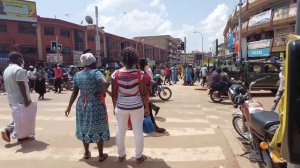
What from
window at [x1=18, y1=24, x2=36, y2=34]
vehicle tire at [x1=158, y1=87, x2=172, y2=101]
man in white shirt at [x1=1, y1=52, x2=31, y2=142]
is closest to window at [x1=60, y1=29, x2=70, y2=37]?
window at [x1=18, y1=24, x2=36, y2=34]

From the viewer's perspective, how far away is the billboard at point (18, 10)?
1575 inches

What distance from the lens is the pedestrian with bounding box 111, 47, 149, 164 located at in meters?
4.92

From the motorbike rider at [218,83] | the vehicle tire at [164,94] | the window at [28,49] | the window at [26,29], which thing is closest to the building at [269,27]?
the motorbike rider at [218,83]

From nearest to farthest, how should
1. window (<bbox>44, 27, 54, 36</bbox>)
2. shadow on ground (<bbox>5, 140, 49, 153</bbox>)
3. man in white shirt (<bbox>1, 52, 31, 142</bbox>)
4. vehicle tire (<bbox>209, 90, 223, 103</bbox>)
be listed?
shadow on ground (<bbox>5, 140, 49, 153</bbox>)
man in white shirt (<bbox>1, 52, 31, 142</bbox>)
vehicle tire (<bbox>209, 90, 223, 103</bbox>)
window (<bbox>44, 27, 54, 36</bbox>)

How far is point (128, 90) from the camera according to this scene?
4.93 metres

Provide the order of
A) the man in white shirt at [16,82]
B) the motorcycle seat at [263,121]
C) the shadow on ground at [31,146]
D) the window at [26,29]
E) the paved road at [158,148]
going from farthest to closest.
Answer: the window at [26,29] < the man in white shirt at [16,82] < the shadow on ground at [31,146] < the paved road at [158,148] < the motorcycle seat at [263,121]

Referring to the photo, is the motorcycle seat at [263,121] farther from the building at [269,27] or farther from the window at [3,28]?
the window at [3,28]

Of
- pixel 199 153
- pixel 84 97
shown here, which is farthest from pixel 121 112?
pixel 199 153

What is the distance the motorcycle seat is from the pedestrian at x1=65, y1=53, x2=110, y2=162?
2228 millimetres

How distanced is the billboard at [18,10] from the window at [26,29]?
0.75 metres

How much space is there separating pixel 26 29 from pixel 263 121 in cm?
4189

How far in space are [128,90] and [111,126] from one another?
346 cm

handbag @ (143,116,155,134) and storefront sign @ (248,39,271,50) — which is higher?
storefront sign @ (248,39,271,50)

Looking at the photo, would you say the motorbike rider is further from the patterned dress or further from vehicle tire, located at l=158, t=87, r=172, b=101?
the patterned dress
